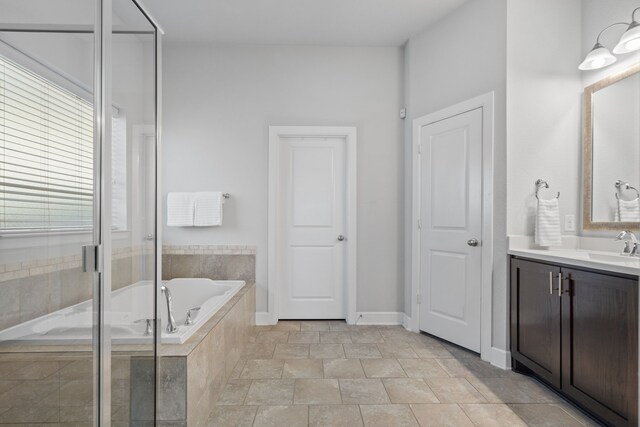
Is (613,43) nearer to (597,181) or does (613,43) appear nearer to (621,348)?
(597,181)

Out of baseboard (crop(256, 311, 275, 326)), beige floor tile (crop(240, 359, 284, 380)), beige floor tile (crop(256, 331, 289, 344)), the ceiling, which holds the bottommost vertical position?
beige floor tile (crop(256, 331, 289, 344))

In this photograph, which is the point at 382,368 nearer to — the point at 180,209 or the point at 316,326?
the point at 316,326

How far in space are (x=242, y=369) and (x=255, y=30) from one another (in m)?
2.81

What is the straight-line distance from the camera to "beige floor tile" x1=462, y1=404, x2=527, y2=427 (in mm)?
1807

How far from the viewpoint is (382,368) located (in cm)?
245

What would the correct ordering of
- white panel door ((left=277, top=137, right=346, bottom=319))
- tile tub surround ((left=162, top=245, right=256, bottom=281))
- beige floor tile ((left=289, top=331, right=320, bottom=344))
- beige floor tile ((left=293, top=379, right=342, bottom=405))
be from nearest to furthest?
beige floor tile ((left=293, top=379, right=342, bottom=405)), beige floor tile ((left=289, top=331, right=320, bottom=344)), tile tub surround ((left=162, top=245, right=256, bottom=281)), white panel door ((left=277, top=137, right=346, bottom=319))

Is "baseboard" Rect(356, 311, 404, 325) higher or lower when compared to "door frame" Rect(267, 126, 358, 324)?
lower

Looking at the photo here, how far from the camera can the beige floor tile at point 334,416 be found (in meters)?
1.80

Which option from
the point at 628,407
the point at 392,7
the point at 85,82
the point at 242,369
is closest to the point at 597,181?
the point at 628,407

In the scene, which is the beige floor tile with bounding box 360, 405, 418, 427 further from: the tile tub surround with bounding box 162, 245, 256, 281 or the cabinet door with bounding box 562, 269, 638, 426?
the tile tub surround with bounding box 162, 245, 256, 281

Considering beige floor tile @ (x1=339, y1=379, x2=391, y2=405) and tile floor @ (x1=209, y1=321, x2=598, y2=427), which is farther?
beige floor tile @ (x1=339, y1=379, x2=391, y2=405)

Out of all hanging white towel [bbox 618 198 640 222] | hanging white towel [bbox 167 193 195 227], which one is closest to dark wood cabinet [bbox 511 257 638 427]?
hanging white towel [bbox 618 198 640 222]

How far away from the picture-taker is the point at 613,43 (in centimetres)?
233

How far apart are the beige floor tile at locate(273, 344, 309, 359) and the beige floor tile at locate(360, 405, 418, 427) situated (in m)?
0.81
